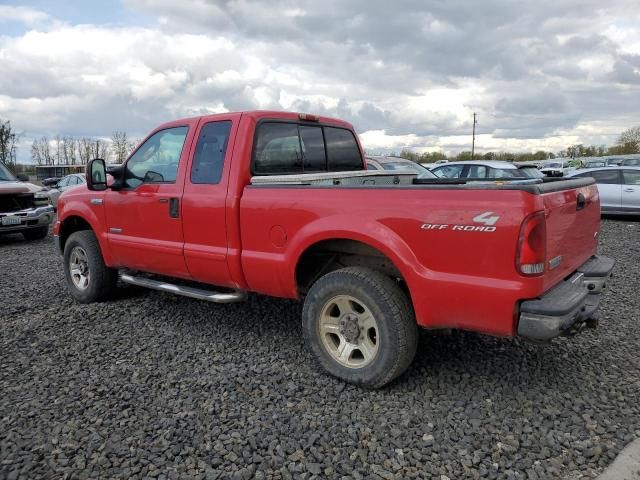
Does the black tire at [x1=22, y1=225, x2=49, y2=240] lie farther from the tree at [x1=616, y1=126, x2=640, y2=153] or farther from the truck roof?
the tree at [x1=616, y1=126, x2=640, y2=153]

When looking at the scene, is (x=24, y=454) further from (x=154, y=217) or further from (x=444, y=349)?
(x=444, y=349)

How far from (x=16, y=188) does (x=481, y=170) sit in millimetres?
10285

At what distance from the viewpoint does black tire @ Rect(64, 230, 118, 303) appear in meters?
5.57

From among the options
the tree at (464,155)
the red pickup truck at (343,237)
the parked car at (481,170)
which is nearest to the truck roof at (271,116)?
the red pickup truck at (343,237)

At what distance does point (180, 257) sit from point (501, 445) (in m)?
2.98

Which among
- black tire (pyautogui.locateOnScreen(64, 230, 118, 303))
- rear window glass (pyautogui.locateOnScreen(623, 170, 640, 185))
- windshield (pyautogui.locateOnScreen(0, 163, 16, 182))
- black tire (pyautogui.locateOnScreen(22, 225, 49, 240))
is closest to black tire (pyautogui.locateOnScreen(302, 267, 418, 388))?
black tire (pyautogui.locateOnScreen(64, 230, 118, 303))

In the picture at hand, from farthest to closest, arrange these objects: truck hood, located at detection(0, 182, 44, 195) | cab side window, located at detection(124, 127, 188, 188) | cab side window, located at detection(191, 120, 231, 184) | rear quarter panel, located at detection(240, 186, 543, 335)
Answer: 1. truck hood, located at detection(0, 182, 44, 195)
2. cab side window, located at detection(124, 127, 188, 188)
3. cab side window, located at detection(191, 120, 231, 184)
4. rear quarter panel, located at detection(240, 186, 543, 335)

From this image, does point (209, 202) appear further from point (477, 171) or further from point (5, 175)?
point (477, 171)

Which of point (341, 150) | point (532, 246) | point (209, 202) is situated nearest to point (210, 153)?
point (209, 202)

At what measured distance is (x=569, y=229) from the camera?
130 inches

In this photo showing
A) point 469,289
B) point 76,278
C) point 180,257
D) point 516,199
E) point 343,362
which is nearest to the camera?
point 516,199

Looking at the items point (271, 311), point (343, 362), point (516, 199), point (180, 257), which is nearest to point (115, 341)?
point (180, 257)

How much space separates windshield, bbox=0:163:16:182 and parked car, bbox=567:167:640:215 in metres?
13.5

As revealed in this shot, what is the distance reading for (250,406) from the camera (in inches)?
132
